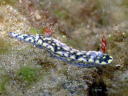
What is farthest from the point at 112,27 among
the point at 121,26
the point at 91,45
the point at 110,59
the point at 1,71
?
the point at 1,71

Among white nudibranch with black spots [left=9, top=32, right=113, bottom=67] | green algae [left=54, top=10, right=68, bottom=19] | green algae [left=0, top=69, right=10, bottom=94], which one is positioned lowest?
green algae [left=0, top=69, right=10, bottom=94]

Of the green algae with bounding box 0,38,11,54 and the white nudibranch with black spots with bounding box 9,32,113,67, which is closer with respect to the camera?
the white nudibranch with black spots with bounding box 9,32,113,67

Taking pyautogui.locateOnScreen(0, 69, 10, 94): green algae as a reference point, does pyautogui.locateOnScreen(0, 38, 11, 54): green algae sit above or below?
above

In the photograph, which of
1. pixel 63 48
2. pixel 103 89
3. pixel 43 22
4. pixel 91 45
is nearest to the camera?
pixel 103 89

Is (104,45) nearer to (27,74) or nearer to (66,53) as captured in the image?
(66,53)

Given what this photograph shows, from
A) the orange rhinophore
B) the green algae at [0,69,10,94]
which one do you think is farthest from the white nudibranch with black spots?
the green algae at [0,69,10,94]

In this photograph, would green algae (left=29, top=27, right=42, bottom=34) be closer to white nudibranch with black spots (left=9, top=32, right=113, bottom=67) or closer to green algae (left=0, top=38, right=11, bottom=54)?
white nudibranch with black spots (left=9, top=32, right=113, bottom=67)

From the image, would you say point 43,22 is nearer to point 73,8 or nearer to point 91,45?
point 73,8

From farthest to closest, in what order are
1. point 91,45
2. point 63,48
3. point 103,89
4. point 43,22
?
point 43,22 → point 91,45 → point 63,48 → point 103,89

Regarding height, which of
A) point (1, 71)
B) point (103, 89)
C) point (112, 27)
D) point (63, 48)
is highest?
point (112, 27)
